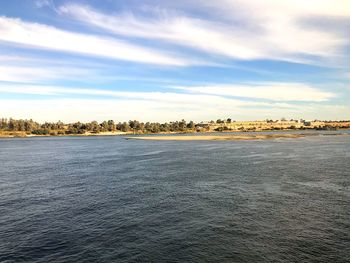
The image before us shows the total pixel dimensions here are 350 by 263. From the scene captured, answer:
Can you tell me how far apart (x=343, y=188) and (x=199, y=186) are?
2297 cm

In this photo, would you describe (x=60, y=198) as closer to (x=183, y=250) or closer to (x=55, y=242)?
(x=55, y=242)

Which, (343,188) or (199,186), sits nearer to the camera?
(343,188)

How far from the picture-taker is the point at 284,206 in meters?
45.4

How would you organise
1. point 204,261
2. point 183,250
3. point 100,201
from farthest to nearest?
point 100,201 → point 183,250 → point 204,261

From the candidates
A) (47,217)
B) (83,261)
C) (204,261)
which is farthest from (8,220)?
(204,261)

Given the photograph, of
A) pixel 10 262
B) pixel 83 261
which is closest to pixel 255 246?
pixel 83 261

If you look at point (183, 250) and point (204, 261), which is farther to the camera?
point (183, 250)

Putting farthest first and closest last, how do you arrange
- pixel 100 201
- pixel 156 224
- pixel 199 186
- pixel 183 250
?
1. pixel 199 186
2. pixel 100 201
3. pixel 156 224
4. pixel 183 250

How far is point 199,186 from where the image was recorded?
60188 millimetres

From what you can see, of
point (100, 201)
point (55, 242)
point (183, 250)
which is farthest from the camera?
point (100, 201)

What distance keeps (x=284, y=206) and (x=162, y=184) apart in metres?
24.3

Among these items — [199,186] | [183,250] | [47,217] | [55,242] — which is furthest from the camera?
[199,186]

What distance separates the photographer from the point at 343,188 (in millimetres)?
54094

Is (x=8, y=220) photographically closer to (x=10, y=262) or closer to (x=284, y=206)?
(x=10, y=262)
